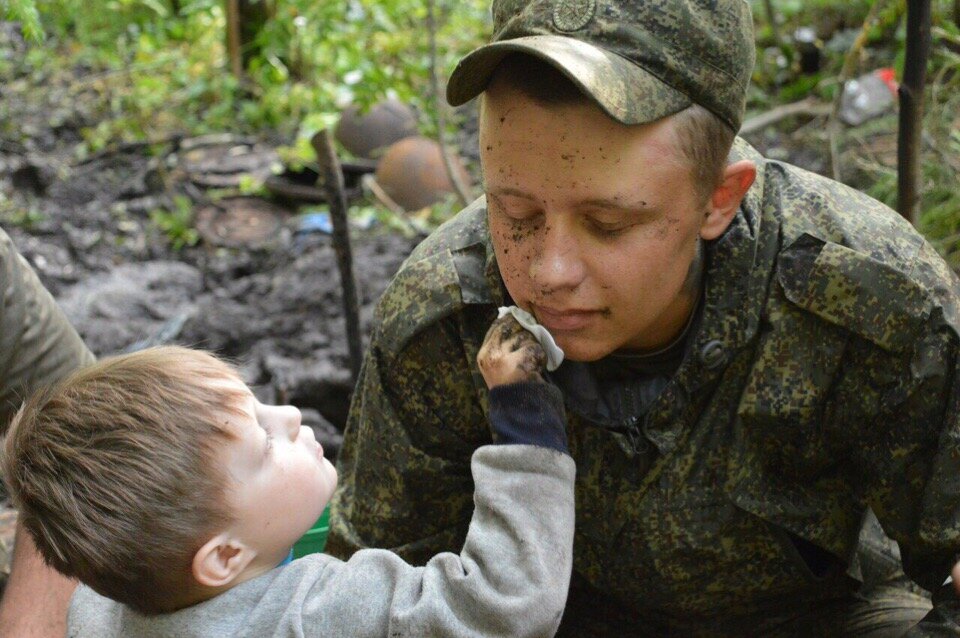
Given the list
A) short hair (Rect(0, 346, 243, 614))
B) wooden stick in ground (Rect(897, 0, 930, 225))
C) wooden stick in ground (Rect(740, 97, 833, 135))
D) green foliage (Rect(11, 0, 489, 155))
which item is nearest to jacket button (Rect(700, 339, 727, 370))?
short hair (Rect(0, 346, 243, 614))

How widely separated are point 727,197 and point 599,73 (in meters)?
0.44

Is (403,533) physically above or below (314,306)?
above

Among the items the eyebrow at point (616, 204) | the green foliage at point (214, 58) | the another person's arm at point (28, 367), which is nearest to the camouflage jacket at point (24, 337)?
the another person's arm at point (28, 367)

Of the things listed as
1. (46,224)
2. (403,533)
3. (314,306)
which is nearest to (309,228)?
(314,306)

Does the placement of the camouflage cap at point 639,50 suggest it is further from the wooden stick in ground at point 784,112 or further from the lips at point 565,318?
the wooden stick in ground at point 784,112

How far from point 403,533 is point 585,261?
99cm

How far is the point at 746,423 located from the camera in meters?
2.38

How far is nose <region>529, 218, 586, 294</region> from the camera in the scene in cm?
204

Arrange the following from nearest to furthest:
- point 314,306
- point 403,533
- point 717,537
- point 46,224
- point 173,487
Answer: point 173,487 < point 717,537 < point 403,533 < point 314,306 < point 46,224

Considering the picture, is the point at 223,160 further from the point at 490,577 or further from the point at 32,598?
the point at 490,577

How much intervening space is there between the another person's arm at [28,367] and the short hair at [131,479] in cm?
79

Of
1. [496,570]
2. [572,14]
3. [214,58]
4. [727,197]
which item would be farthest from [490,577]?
[214,58]

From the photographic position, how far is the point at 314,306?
5.45 metres

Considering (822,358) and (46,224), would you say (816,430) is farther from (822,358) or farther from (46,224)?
(46,224)
